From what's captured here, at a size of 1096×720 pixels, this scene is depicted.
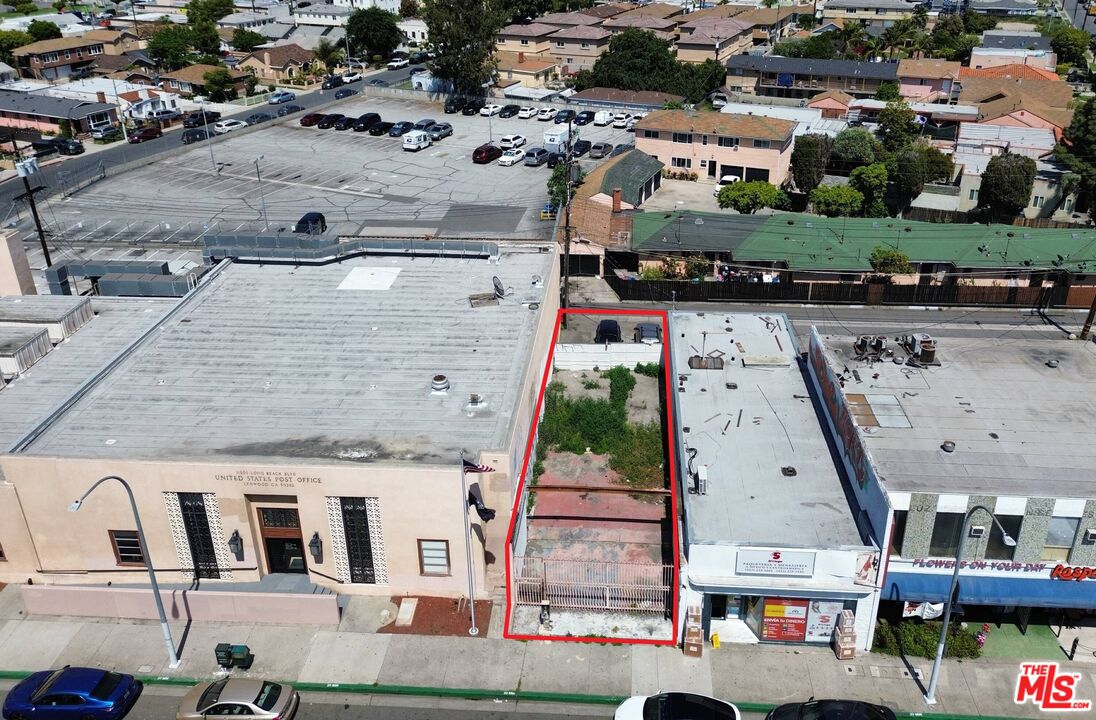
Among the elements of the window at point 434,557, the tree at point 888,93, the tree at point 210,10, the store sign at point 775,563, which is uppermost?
the tree at point 210,10

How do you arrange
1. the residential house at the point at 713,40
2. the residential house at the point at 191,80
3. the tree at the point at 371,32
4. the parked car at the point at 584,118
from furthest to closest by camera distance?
the tree at the point at 371,32 → the residential house at the point at 713,40 → the residential house at the point at 191,80 → the parked car at the point at 584,118

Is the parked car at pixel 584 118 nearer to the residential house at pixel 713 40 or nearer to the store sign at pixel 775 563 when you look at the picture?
the residential house at pixel 713 40

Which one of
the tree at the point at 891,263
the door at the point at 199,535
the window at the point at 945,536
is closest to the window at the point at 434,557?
the door at the point at 199,535

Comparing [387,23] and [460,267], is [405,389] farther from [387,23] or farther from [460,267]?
[387,23]

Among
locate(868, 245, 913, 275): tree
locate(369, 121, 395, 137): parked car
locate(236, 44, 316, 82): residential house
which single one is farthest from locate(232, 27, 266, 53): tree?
locate(868, 245, 913, 275): tree

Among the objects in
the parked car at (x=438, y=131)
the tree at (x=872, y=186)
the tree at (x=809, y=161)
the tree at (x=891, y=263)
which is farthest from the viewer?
the parked car at (x=438, y=131)

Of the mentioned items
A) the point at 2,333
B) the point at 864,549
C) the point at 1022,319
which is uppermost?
the point at 2,333

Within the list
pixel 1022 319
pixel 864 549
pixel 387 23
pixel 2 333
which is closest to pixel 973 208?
pixel 1022 319
